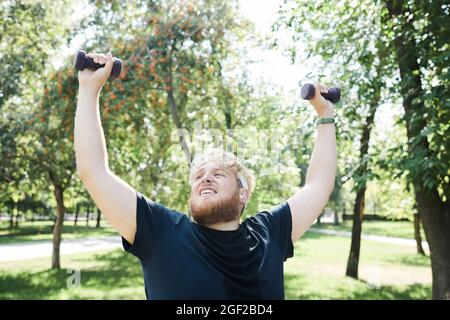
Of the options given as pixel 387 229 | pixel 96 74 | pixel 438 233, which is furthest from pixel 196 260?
pixel 387 229

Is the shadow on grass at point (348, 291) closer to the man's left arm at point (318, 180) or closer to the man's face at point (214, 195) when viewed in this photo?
the man's left arm at point (318, 180)

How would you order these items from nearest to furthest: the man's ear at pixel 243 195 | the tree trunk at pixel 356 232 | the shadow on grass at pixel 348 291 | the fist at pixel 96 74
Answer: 1. the fist at pixel 96 74
2. the man's ear at pixel 243 195
3. the shadow on grass at pixel 348 291
4. the tree trunk at pixel 356 232

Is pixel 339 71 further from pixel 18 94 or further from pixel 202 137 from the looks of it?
pixel 18 94

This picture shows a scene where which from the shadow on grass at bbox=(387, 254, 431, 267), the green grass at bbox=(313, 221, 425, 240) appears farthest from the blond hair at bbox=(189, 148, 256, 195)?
the green grass at bbox=(313, 221, 425, 240)

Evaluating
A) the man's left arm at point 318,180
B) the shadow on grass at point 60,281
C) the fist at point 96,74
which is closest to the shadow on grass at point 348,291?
the shadow on grass at point 60,281

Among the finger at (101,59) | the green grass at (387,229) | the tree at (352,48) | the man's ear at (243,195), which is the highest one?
the tree at (352,48)

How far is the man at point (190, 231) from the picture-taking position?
161cm

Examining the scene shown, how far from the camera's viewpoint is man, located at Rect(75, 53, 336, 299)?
1608 mm

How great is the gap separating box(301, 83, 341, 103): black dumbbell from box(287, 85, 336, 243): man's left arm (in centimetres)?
2

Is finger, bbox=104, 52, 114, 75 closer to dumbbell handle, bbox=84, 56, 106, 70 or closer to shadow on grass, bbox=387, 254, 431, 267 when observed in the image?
dumbbell handle, bbox=84, 56, 106, 70

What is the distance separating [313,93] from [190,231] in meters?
1.02

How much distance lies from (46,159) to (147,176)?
9.98ft

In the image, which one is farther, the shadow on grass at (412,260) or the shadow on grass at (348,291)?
the shadow on grass at (412,260)

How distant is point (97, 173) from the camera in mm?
1582
